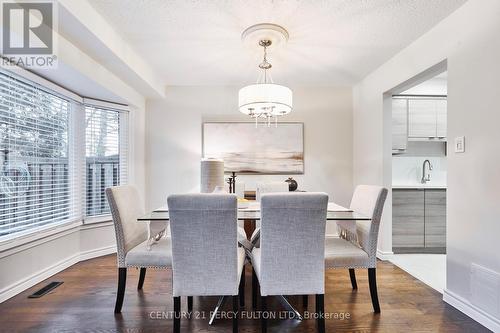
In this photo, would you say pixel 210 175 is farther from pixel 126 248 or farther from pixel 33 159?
pixel 33 159

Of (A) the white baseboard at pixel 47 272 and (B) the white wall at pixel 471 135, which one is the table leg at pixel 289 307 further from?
(A) the white baseboard at pixel 47 272

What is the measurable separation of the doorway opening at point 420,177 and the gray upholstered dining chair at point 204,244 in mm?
2192

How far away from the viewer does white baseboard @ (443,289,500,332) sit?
71.8 inches

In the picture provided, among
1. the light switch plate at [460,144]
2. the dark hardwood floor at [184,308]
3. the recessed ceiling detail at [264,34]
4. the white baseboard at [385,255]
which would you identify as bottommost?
the dark hardwood floor at [184,308]

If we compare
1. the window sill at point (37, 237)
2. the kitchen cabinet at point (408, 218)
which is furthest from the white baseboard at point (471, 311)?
the window sill at point (37, 237)

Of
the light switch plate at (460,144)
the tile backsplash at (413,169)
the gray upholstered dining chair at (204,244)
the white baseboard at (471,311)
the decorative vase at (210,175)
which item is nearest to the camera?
the gray upholstered dining chair at (204,244)

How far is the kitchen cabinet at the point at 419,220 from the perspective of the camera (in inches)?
138

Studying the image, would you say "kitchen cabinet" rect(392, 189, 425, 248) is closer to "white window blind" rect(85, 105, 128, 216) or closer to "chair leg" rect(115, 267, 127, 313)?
"chair leg" rect(115, 267, 127, 313)

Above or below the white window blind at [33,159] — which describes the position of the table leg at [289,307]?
below

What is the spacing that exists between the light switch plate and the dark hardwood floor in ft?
4.00

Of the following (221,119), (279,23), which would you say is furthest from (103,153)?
(279,23)

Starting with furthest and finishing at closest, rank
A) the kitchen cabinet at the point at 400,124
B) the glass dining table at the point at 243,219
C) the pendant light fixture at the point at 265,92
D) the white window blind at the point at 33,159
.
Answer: the kitchen cabinet at the point at 400,124 < the white window blind at the point at 33,159 < the pendant light fixture at the point at 265,92 < the glass dining table at the point at 243,219

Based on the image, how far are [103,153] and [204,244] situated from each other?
2.54 meters

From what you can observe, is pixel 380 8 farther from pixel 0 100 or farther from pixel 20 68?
pixel 0 100
